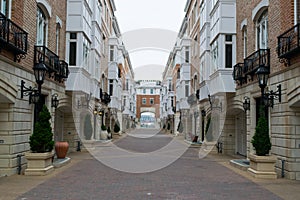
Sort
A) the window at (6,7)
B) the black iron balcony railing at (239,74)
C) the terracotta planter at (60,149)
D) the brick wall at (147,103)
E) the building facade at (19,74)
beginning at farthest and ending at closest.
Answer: the brick wall at (147,103)
the black iron balcony railing at (239,74)
the terracotta planter at (60,149)
the window at (6,7)
the building facade at (19,74)

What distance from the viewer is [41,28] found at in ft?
45.6

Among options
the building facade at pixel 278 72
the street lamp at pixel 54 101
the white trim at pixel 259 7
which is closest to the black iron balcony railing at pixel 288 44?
the building facade at pixel 278 72

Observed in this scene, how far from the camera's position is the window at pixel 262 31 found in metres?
13.3

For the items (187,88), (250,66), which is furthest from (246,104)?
(187,88)

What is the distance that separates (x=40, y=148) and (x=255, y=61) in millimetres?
8288

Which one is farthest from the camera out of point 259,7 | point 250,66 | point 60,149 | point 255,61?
point 60,149

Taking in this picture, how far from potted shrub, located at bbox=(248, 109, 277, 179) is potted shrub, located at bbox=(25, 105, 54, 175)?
6359 millimetres

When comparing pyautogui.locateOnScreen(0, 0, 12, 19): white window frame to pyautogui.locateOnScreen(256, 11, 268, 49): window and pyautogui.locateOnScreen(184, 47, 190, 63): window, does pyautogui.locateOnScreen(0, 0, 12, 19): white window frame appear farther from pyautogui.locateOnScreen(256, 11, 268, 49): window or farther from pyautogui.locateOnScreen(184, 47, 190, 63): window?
pyautogui.locateOnScreen(184, 47, 190, 63): window

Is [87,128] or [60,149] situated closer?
[60,149]

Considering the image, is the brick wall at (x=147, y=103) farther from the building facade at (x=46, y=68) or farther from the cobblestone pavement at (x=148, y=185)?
the cobblestone pavement at (x=148, y=185)

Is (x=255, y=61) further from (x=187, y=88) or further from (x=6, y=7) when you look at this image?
(x=187, y=88)

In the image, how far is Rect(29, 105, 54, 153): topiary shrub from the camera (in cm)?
1100

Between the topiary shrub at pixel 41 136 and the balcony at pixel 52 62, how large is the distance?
2.35 m

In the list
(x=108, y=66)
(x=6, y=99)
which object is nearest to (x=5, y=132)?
(x=6, y=99)
